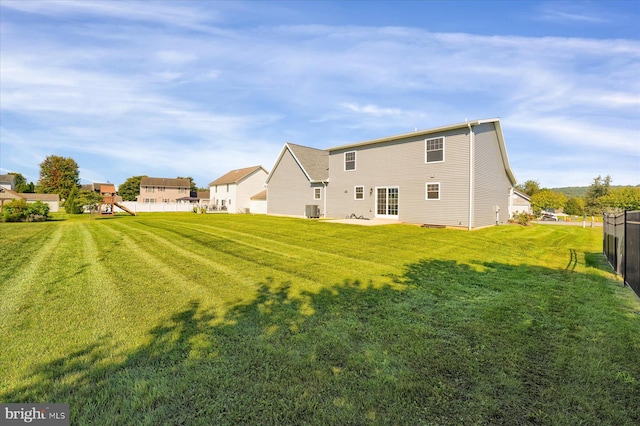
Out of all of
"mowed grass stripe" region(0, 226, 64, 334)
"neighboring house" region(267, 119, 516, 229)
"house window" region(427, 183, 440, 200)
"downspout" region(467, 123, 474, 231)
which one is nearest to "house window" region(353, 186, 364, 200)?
"neighboring house" region(267, 119, 516, 229)

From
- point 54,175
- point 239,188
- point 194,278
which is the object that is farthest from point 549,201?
point 54,175

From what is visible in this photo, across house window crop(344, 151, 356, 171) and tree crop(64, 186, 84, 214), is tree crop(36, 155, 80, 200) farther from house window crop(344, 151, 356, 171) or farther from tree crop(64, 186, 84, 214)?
house window crop(344, 151, 356, 171)

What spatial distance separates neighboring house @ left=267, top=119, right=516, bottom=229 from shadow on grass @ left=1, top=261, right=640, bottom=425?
38.0 ft

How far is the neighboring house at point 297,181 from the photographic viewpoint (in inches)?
924

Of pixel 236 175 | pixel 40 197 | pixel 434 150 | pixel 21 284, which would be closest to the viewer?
pixel 21 284

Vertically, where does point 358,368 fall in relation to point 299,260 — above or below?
below

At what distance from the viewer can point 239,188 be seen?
3950cm

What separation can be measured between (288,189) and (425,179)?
13418mm

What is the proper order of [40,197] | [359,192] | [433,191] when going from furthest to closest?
[40,197], [359,192], [433,191]

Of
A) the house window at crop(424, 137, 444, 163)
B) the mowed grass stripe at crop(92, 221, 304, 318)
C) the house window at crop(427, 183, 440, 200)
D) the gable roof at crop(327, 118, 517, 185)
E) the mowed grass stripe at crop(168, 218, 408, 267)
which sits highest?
the gable roof at crop(327, 118, 517, 185)

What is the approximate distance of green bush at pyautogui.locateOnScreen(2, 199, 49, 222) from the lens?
16641mm

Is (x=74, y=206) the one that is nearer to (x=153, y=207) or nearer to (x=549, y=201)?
(x=153, y=207)

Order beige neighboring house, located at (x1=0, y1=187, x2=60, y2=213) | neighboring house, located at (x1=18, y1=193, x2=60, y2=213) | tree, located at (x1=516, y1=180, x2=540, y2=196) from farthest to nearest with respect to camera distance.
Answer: tree, located at (x1=516, y1=180, x2=540, y2=196) < neighboring house, located at (x1=18, y1=193, x2=60, y2=213) < beige neighboring house, located at (x1=0, y1=187, x2=60, y2=213)

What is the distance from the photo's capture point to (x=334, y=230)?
44.9ft
